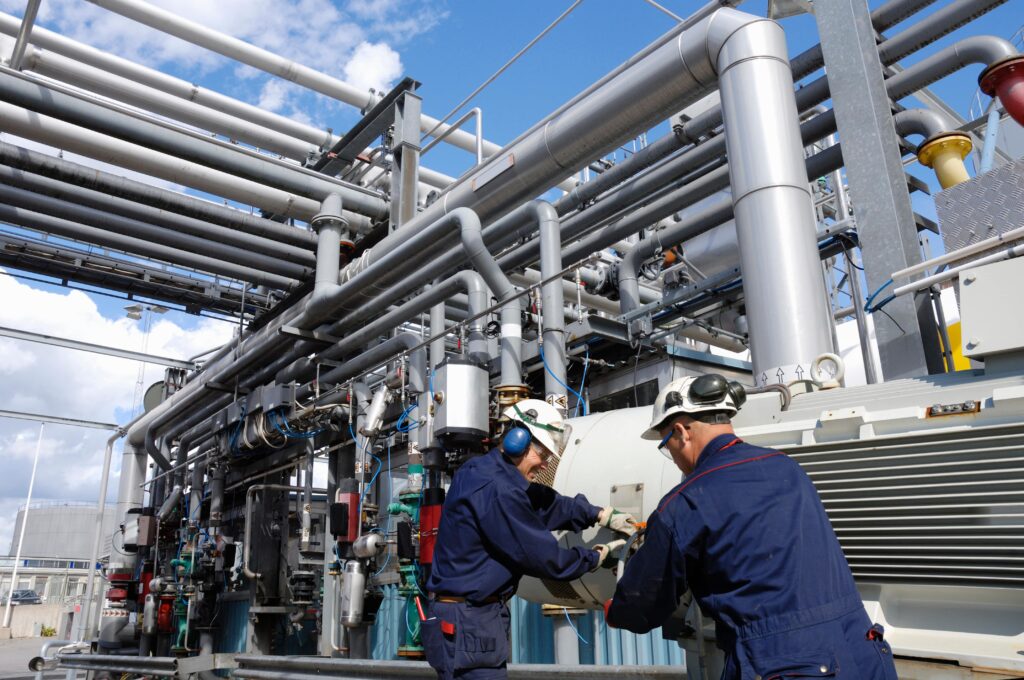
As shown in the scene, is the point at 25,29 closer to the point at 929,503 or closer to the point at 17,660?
the point at 929,503

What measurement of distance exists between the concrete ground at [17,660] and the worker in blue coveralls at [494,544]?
10.4 metres

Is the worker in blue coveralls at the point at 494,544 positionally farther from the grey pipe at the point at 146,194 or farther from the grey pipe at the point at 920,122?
the grey pipe at the point at 146,194

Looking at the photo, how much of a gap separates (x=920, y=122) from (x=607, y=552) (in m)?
2.84

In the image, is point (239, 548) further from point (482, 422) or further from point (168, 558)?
point (482, 422)

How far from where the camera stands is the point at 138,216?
6758mm

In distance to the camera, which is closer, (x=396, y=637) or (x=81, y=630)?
(x=396, y=637)

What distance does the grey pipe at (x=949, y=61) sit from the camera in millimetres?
3985

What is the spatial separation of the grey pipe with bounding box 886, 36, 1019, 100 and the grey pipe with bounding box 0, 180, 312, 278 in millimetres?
5426

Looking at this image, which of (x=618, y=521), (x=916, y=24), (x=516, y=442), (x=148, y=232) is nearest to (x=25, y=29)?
(x=148, y=232)

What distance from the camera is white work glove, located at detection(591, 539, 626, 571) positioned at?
256cm

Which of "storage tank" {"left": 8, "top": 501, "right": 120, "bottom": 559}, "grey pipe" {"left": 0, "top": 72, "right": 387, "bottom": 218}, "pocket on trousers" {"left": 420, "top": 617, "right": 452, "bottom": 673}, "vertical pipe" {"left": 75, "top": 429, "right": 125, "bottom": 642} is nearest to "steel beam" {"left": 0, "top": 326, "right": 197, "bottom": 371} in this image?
"vertical pipe" {"left": 75, "top": 429, "right": 125, "bottom": 642}

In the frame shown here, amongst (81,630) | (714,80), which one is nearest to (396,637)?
(714,80)

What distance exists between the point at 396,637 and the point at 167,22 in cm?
698

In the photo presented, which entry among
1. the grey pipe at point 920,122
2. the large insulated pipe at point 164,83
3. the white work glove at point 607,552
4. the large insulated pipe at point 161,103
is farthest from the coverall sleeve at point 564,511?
the large insulated pipe at point 164,83
